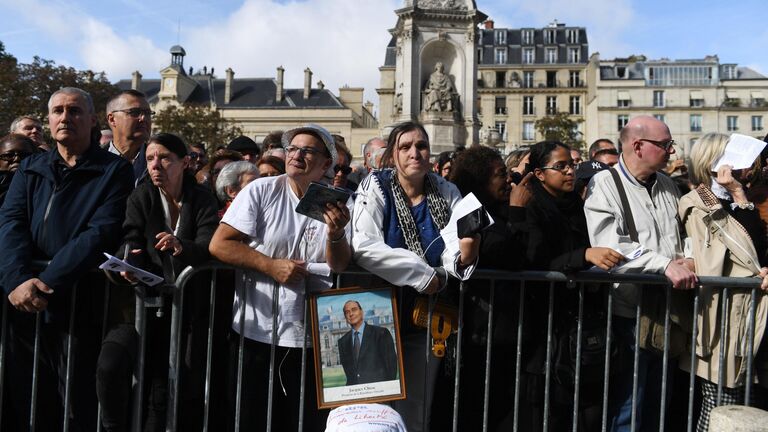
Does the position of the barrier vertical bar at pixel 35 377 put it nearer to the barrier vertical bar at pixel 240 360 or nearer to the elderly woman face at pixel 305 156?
the barrier vertical bar at pixel 240 360

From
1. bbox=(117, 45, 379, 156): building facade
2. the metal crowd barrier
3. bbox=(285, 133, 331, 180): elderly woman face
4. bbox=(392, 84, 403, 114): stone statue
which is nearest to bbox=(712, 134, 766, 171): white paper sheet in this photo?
the metal crowd barrier

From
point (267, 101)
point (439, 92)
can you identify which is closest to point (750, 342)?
point (439, 92)

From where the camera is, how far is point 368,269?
12.5 ft

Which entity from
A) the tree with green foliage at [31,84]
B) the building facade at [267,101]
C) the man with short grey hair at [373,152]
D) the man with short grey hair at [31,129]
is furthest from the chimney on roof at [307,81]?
the man with short grey hair at [31,129]

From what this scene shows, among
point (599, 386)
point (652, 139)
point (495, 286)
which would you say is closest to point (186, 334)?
point (495, 286)

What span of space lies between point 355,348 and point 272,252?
0.72 m

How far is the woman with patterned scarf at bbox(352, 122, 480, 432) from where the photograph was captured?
373cm

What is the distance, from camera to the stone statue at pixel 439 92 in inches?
917

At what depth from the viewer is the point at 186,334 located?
12.8 feet

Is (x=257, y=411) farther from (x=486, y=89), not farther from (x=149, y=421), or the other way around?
(x=486, y=89)

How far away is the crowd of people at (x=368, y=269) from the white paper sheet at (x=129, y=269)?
3.4 inches

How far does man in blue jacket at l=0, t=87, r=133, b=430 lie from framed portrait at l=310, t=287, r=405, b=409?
137cm

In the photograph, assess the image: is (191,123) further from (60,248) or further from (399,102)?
(60,248)

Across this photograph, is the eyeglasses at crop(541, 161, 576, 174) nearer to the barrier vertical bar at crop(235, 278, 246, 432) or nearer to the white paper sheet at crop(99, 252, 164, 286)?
the barrier vertical bar at crop(235, 278, 246, 432)
